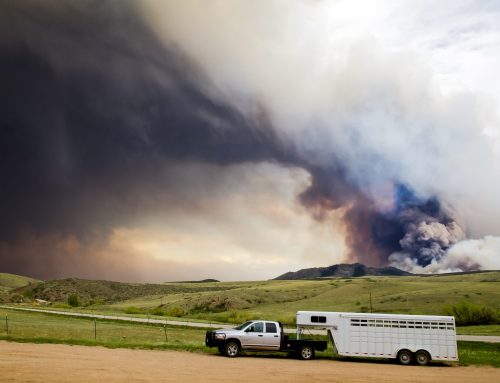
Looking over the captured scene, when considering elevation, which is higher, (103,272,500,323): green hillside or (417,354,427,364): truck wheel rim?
(417,354,427,364): truck wheel rim

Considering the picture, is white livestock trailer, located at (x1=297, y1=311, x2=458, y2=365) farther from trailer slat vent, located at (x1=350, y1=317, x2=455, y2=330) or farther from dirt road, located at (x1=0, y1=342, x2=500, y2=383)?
dirt road, located at (x1=0, y1=342, x2=500, y2=383)

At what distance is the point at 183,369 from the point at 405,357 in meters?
16.2

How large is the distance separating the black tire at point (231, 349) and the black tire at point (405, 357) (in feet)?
36.3

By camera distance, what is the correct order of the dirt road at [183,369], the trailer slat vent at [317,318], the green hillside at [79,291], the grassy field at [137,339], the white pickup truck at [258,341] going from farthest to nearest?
the green hillside at [79,291] → the grassy field at [137,339] → the trailer slat vent at [317,318] → the white pickup truck at [258,341] → the dirt road at [183,369]

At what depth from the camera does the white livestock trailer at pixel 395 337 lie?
3347cm

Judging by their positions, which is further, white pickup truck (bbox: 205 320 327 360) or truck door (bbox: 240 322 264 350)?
truck door (bbox: 240 322 264 350)

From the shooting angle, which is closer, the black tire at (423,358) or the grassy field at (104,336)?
the black tire at (423,358)

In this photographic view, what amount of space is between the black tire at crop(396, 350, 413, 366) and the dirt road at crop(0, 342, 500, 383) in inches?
51.2

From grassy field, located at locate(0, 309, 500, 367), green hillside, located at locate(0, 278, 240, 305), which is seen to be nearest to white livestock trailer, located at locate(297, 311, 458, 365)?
grassy field, located at locate(0, 309, 500, 367)

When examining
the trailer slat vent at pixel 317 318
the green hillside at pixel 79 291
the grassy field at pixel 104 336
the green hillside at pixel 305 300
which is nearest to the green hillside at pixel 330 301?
the green hillside at pixel 305 300

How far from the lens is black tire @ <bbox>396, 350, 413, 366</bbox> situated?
3341 cm

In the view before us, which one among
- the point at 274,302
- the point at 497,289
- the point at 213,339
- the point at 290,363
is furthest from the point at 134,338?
the point at 497,289

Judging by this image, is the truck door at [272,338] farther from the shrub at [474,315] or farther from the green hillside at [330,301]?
the shrub at [474,315]

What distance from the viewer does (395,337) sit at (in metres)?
33.7
